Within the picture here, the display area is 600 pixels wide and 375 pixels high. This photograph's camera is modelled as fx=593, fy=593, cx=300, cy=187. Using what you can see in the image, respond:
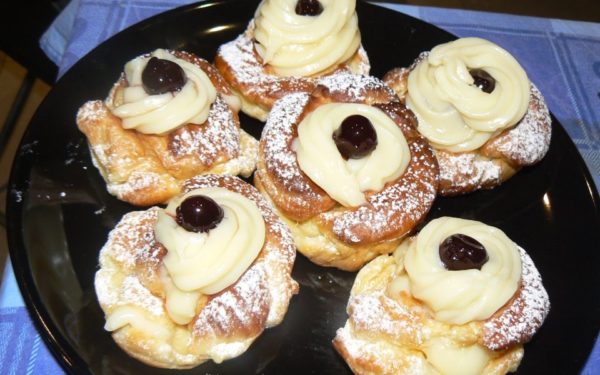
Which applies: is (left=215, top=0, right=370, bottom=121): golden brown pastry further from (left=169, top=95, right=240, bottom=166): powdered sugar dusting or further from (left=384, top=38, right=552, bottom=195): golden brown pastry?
(left=384, top=38, right=552, bottom=195): golden brown pastry

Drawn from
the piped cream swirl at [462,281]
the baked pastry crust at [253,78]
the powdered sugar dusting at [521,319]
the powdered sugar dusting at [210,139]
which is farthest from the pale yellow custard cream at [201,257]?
the powdered sugar dusting at [521,319]

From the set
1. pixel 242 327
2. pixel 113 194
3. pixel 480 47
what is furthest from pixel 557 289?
pixel 113 194

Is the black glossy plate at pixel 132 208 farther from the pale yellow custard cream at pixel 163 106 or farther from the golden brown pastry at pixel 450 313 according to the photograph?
the pale yellow custard cream at pixel 163 106

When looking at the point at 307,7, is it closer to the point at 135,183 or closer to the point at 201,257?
the point at 135,183

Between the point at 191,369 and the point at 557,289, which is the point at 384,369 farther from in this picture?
the point at 557,289

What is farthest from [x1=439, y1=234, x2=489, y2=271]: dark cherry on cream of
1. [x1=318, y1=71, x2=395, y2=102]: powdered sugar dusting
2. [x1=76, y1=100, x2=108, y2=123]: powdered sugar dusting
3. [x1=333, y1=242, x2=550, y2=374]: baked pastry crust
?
[x1=76, y1=100, x2=108, y2=123]: powdered sugar dusting

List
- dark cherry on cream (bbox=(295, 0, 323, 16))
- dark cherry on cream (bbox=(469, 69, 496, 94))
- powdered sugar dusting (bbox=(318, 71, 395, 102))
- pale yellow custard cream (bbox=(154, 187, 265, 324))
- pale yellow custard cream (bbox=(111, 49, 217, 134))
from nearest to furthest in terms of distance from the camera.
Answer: pale yellow custard cream (bbox=(154, 187, 265, 324))
pale yellow custard cream (bbox=(111, 49, 217, 134))
powdered sugar dusting (bbox=(318, 71, 395, 102))
dark cherry on cream (bbox=(469, 69, 496, 94))
dark cherry on cream (bbox=(295, 0, 323, 16))

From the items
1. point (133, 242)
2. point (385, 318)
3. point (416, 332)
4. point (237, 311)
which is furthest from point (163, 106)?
point (416, 332)
